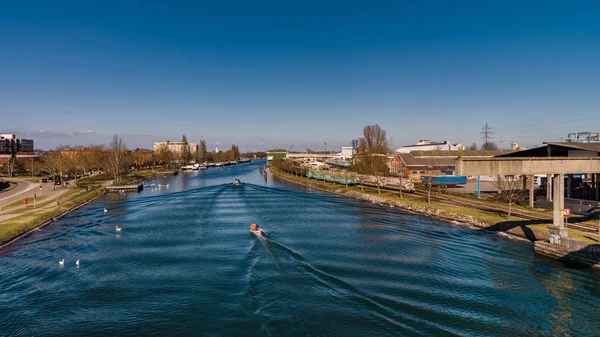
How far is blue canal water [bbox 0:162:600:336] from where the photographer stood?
17.6 metres

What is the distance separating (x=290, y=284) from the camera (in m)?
22.2

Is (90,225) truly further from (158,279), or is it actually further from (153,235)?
(158,279)

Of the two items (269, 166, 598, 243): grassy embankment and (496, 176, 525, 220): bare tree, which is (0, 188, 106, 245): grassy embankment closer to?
(269, 166, 598, 243): grassy embankment

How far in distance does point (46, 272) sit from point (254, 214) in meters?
25.4

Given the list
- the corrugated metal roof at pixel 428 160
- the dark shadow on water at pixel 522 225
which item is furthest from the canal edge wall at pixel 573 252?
the corrugated metal roof at pixel 428 160

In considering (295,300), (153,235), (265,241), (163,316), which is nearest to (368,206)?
(265,241)

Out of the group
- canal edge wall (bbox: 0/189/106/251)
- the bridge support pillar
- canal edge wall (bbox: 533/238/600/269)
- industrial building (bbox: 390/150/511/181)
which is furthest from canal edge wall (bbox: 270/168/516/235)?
canal edge wall (bbox: 0/189/106/251)

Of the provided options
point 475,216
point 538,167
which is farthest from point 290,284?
point 475,216

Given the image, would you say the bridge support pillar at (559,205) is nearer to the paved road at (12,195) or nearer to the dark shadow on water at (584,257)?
the dark shadow on water at (584,257)

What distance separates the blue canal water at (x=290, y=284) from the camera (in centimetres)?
1756

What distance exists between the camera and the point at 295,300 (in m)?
20.0

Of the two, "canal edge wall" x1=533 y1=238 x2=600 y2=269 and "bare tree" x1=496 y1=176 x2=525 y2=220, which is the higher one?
"bare tree" x1=496 y1=176 x2=525 y2=220

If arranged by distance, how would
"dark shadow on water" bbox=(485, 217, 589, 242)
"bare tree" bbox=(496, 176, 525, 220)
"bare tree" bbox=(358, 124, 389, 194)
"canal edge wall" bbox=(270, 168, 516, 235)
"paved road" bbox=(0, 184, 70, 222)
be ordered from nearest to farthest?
1. "dark shadow on water" bbox=(485, 217, 589, 242)
2. "canal edge wall" bbox=(270, 168, 516, 235)
3. "bare tree" bbox=(496, 176, 525, 220)
4. "paved road" bbox=(0, 184, 70, 222)
5. "bare tree" bbox=(358, 124, 389, 194)

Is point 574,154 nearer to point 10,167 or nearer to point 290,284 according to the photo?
point 290,284
